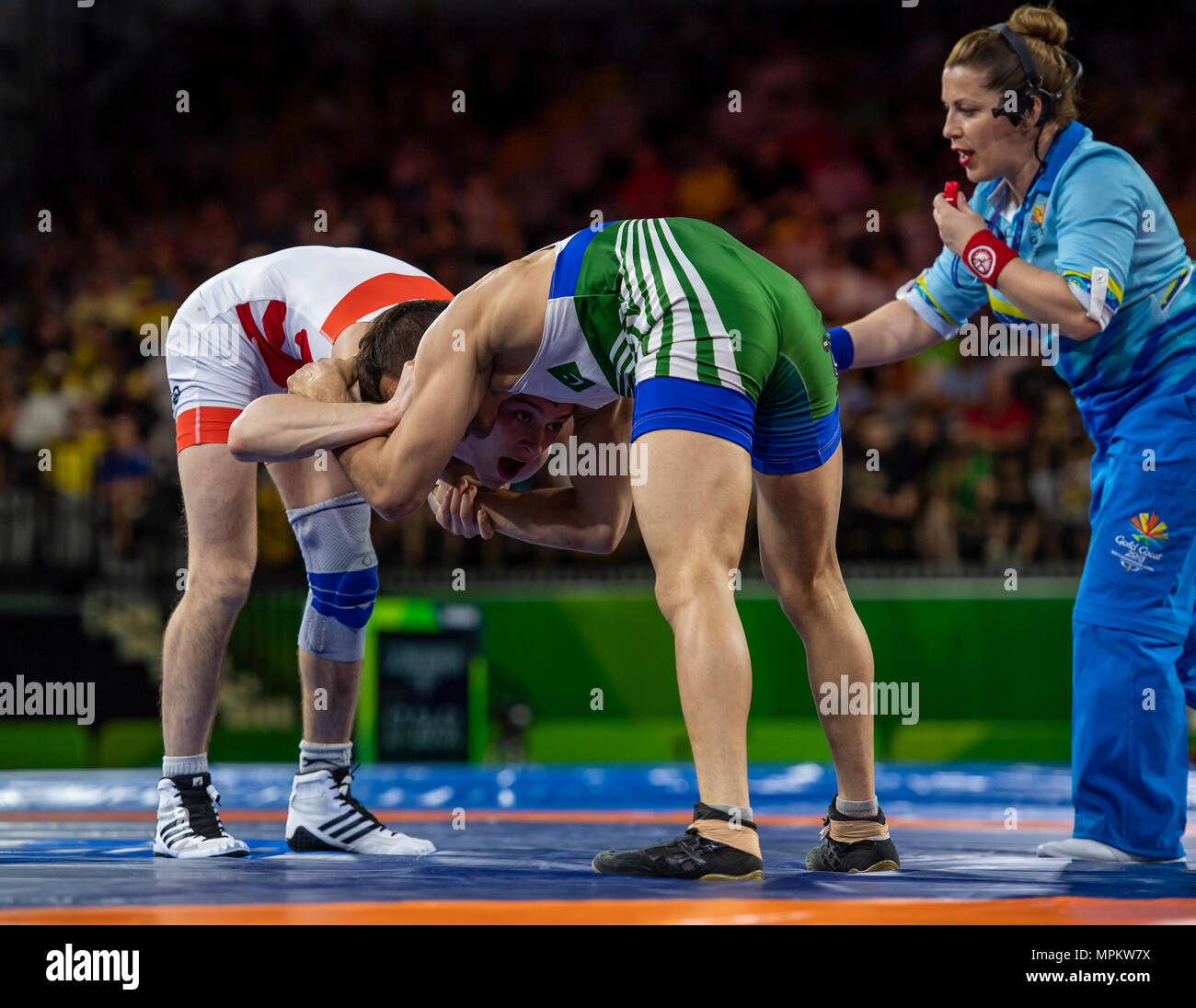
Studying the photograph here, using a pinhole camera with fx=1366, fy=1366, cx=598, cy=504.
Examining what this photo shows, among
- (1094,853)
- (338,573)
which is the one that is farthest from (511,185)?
(1094,853)

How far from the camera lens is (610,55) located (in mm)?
11867

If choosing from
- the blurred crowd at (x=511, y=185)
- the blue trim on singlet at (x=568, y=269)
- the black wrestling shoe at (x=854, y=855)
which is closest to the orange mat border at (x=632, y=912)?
the black wrestling shoe at (x=854, y=855)

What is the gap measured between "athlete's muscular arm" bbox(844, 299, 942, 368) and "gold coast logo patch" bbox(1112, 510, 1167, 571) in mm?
771

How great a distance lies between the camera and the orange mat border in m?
2.09

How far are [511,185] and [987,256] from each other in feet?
27.5

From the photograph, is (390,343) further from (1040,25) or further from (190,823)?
(1040,25)

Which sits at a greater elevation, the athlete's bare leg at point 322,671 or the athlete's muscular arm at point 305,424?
the athlete's muscular arm at point 305,424

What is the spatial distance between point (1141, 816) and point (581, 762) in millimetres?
3916

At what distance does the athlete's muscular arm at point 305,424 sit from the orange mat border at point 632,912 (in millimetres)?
996

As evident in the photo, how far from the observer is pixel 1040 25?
3.38 metres

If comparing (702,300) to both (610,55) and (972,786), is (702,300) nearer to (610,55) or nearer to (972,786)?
(972,786)

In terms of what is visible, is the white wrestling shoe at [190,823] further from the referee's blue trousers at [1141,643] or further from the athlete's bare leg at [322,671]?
the referee's blue trousers at [1141,643]

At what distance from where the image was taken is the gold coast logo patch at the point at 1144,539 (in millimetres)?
3219
